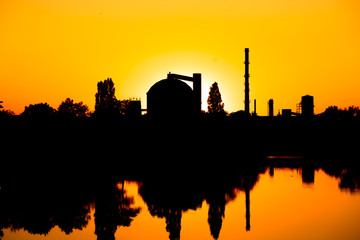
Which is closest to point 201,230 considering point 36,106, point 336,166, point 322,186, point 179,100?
point 322,186

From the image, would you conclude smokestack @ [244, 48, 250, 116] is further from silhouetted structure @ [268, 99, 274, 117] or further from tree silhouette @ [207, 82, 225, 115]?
tree silhouette @ [207, 82, 225, 115]

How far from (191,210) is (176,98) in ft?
93.1

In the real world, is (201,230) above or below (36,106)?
below

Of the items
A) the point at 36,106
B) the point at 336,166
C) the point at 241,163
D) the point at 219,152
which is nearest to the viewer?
the point at 336,166

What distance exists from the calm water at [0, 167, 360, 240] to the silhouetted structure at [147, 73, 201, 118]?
20.8 metres

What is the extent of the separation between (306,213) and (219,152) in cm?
2268

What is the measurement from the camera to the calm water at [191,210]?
14758 millimetres

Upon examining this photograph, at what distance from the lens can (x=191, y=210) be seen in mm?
18078

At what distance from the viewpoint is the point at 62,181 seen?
2500cm

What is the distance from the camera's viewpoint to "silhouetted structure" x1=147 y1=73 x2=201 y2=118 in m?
45.8

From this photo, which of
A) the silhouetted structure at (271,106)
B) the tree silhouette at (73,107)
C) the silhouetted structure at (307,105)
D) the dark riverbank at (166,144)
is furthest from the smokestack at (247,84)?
the tree silhouette at (73,107)

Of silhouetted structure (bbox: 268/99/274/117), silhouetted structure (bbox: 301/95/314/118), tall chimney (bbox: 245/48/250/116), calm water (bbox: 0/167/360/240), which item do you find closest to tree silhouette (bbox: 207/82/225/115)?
silhouetted structure (bbox: 268/99/274/117)

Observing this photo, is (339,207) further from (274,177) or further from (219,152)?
(219,152)

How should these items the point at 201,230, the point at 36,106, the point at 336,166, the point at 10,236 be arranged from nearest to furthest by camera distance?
the point at 10,236 → the point at 201,230 → the point at 336,166 → the point at 36,106
